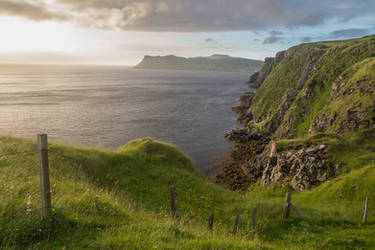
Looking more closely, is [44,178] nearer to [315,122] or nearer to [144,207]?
[144,207]

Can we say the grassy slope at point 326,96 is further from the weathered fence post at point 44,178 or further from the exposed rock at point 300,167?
the weathered fence post at point 44,178

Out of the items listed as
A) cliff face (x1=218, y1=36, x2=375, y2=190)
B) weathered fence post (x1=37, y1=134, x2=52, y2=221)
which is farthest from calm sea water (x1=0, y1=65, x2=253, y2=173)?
weathered fence post (x1=37, y1=134, x2=52, y2=221)

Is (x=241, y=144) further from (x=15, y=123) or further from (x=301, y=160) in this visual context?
(x=15, y=123)

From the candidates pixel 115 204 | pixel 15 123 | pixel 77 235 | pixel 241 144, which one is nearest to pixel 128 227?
pixel 77 235

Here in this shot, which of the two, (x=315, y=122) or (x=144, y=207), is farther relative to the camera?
(x=315, y=122)

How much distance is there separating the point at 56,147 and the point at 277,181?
30.9m

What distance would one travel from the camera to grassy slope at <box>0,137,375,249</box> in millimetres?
8180

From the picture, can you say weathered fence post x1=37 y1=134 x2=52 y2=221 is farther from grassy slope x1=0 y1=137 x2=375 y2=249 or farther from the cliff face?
the cliff face

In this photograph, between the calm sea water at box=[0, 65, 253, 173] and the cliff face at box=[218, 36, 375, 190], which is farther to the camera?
the calm sea water at box=[0, 65, 253, 173]

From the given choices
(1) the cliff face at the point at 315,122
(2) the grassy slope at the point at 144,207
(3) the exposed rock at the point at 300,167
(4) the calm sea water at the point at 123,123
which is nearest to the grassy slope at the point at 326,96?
(1) the cliff face at the point at 315,122

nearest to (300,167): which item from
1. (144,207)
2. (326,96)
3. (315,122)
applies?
(144,207)

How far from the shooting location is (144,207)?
61.4 ft

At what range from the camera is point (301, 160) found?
117ft

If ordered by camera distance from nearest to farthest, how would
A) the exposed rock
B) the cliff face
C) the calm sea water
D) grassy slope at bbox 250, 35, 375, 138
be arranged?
the exposed rock → the cliff face → grassy slope at bbox 250, 35, 375, 138 → the calm sea water
